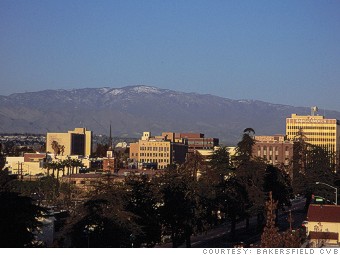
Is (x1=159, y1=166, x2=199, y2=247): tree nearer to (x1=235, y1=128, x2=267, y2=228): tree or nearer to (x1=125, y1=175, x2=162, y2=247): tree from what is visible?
(x1=125, y1=175, x2=162, y2=247): tree

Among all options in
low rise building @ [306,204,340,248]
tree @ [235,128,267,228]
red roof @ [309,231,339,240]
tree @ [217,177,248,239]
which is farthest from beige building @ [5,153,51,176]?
red roof @ [309,231,339,240]

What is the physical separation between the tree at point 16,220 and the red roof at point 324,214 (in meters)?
15.7

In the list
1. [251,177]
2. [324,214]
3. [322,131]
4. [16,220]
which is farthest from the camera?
[322,131]

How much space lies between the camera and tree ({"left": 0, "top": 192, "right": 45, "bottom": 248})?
36031 millimetres

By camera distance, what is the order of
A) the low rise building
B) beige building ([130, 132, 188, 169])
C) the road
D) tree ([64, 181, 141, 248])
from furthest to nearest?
beige building ([130, 132, 188, 169]), the road, tree ([64, 181, 141, 248]), the low rise building

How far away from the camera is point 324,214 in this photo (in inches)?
1907

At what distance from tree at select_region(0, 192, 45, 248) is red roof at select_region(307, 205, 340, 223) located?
15.7 meters

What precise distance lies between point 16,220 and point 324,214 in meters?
18.6

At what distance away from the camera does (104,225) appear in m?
43.5

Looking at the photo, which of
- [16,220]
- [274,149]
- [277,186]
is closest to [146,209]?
[16,220]

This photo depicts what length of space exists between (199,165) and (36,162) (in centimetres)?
5638

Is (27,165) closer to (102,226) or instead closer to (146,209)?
(146,209)

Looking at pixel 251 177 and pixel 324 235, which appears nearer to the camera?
pixel 324 235

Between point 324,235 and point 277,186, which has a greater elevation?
point 277,186
